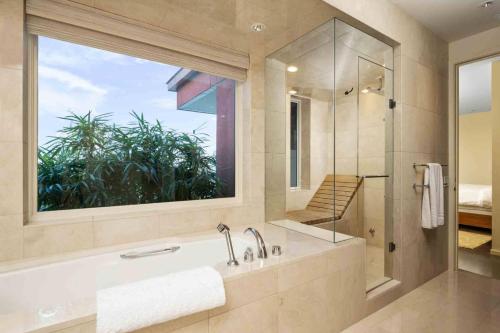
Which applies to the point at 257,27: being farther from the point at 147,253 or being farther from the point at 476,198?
the point at 476,198

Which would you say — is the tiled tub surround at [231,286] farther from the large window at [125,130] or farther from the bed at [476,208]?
the bed at [476,208]

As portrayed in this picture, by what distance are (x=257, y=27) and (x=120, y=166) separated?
162cm

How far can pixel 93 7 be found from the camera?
1688mm

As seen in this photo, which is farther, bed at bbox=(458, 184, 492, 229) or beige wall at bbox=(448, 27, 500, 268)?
bed at bbox=(458, 184, 492, 229)

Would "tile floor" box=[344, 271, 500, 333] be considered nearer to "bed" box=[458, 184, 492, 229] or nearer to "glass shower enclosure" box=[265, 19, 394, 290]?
"glass shower enclosure" box=[265, 19, 394, 290]

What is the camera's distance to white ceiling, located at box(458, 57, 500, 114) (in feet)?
12.4

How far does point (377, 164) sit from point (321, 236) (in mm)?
983

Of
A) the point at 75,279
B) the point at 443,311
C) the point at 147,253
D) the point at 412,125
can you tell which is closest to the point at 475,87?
the point at 412,125

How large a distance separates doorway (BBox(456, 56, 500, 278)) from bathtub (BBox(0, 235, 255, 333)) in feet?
10.1

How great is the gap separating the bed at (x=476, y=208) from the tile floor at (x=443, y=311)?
2.45 meters

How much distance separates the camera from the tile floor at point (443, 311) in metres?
1.87

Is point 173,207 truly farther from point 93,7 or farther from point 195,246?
point 93,7

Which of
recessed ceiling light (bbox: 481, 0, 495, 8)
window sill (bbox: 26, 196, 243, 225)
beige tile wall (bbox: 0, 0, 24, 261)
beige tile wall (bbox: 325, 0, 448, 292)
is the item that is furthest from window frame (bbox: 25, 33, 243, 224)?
recessed ceiling light (bbox: 481, 0, 495, 8)

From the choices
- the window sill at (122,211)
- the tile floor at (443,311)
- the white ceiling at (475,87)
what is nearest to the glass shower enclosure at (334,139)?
the tile floor at (443,311)
